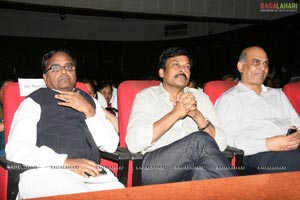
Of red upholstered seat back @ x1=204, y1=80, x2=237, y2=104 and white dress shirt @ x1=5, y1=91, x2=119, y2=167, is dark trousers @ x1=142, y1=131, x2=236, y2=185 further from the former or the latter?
red upholstered seat back @ x1=204, y1=80, x2=237, y2=104

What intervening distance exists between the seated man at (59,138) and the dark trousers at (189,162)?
22cm

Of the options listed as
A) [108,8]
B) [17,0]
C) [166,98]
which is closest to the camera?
[166,98]

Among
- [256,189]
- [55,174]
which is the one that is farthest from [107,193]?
[55,174]

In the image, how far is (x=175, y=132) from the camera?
2.15m

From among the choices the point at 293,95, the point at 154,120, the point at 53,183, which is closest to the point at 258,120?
the point at 293,95

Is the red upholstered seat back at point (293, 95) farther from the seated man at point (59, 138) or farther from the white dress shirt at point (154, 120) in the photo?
the seated man at point (59, 138)

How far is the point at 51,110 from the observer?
193 cm

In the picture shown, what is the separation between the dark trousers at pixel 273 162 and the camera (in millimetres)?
2094

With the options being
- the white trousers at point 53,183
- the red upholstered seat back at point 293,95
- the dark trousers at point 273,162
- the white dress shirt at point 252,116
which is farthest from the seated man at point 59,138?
the red upholstered seat back at point 293,95

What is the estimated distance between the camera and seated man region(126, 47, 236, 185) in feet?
5.65

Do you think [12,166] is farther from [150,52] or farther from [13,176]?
[150,52]

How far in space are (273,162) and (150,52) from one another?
9307 mm

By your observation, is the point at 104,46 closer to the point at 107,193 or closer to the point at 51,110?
the point at 51,110

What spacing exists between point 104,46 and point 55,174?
976 centimetres
